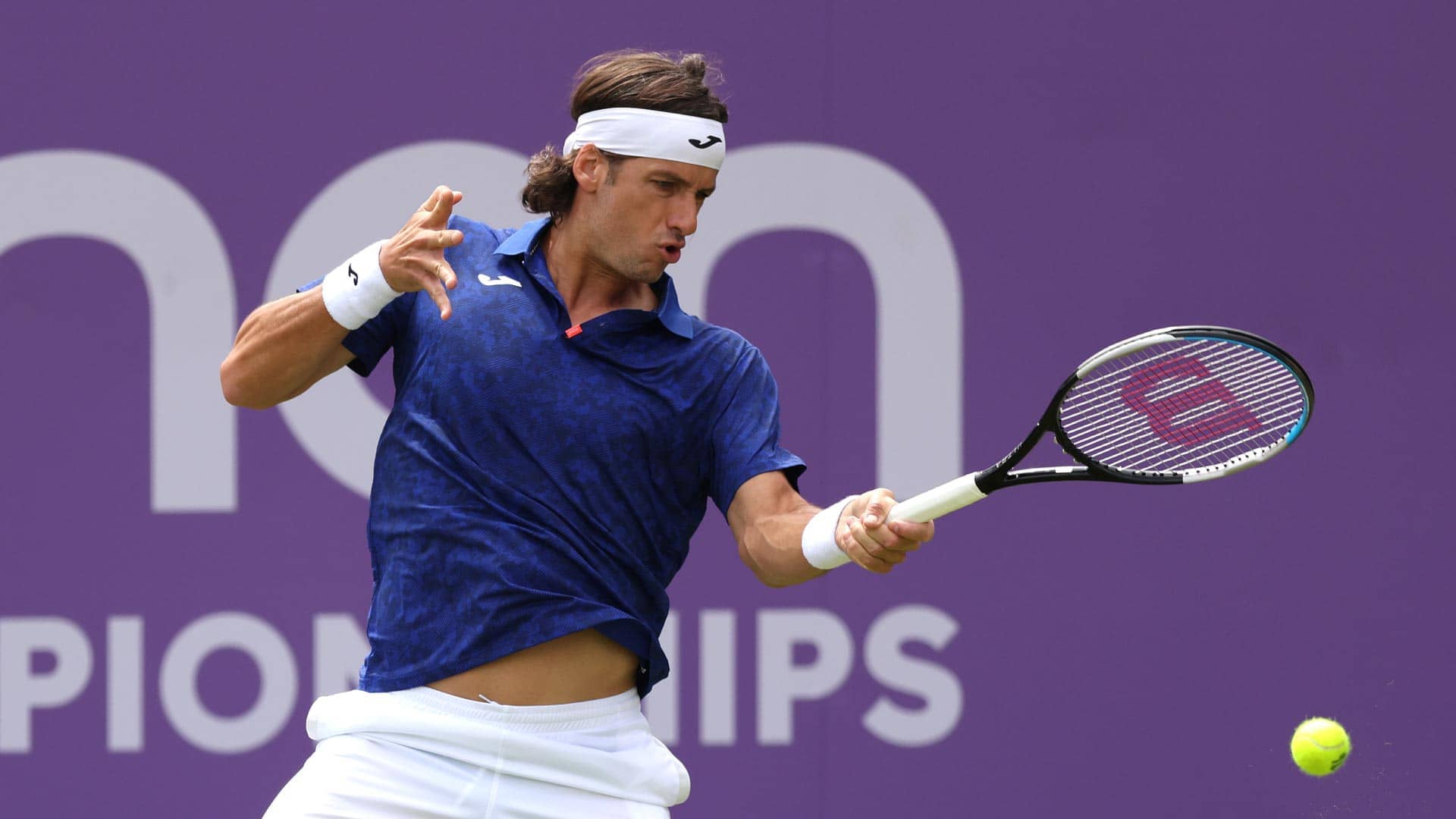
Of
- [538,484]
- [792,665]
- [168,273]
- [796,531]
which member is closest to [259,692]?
[168,273]

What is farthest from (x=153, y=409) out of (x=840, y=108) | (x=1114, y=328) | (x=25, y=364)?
(x=1114, y=328)

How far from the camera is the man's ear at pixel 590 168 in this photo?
309cm

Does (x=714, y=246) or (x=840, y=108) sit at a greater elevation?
(x=840, y=108)

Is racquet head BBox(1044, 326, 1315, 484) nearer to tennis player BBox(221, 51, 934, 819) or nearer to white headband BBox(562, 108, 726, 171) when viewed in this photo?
tennis player BBox(221, 51, 934, 819)

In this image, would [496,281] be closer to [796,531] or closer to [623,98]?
[623,98]

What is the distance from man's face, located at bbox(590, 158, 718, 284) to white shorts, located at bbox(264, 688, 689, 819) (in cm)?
75

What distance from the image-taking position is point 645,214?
302 centimetres

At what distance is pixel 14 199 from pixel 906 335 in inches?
94.7

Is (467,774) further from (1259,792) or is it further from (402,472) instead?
(1259,792)

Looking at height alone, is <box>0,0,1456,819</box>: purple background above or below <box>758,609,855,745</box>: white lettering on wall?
above

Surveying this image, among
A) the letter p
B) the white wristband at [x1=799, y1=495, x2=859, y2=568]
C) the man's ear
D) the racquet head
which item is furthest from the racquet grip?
the letter p

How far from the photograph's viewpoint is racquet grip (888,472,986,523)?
2.58 meters

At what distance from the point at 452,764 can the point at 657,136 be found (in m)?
1.11

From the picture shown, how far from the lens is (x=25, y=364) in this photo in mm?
4688
